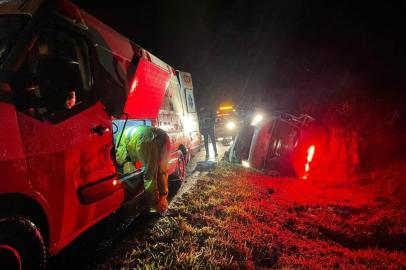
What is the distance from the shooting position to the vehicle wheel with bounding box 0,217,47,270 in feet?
7.75

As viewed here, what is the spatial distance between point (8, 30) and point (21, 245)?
184cm

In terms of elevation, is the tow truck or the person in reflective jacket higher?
the tow truck

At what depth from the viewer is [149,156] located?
4.88 meters

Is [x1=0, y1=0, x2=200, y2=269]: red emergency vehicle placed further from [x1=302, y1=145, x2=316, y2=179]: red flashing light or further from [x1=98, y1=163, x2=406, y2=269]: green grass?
[x1=302, y1=145, x2=316, y2=179]: red flashing light

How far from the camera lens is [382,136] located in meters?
8.73

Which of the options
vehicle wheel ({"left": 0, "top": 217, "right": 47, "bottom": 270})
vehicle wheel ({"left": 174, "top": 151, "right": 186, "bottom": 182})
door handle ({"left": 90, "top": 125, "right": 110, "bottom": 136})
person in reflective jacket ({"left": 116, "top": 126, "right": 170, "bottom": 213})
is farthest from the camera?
vehicle wheel ({"left": 174, "top": 151, "right": 186, "bottom": 182})

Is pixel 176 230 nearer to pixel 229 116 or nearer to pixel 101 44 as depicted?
pixel 101 44

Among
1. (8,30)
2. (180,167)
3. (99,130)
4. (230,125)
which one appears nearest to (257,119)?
(180,167)

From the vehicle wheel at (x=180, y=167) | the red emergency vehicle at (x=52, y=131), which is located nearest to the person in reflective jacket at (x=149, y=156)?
the red emergency vehicle at (x=52, y=131)

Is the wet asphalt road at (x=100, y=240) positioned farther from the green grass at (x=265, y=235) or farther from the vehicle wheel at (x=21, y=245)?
the vehicle wheel at (x=21, y=245)

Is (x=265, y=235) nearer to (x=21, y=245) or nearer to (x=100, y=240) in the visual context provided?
(x=100, y=240)

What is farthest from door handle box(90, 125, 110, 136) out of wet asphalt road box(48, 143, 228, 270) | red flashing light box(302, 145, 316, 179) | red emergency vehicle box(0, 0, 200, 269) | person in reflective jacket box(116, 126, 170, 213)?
red flashing light box(302, 145, 316, 179)

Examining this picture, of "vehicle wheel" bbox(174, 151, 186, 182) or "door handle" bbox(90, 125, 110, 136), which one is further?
"vehicle wheel" bbox(174, 151, 186, 182)

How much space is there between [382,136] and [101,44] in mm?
7692
